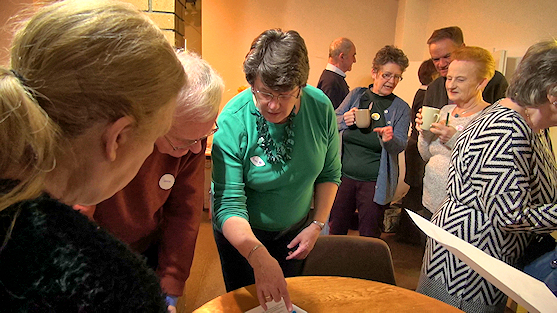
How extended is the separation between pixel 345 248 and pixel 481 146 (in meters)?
0.67

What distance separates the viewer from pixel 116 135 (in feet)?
1.86

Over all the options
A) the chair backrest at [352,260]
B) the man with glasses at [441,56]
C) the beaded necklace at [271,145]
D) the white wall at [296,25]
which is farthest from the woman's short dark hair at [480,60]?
the white wall at [296,25]

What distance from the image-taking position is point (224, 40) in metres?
4.76

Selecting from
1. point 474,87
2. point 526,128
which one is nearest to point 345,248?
point 526,128

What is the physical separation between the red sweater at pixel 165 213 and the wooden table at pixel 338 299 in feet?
0.79

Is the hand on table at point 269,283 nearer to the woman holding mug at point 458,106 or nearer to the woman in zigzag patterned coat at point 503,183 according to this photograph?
the woman in zigzag patterned coat at point 503,183

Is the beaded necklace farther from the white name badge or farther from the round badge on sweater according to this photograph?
the round badge on sweater

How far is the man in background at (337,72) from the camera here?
3.28 m

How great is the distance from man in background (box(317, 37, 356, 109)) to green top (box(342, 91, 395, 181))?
0.55m

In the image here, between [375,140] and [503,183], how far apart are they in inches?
55.4

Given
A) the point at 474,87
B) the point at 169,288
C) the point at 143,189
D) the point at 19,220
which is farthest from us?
the point at 474,87

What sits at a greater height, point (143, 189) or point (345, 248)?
point (143, 189)

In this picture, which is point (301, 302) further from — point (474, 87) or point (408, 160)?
point (408, 160)

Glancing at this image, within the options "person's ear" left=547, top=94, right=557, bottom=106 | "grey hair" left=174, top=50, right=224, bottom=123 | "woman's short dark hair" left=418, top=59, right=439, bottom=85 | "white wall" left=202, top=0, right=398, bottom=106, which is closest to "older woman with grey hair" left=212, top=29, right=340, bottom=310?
"grey hair" left=174, top=50, right=224, bottom=123
